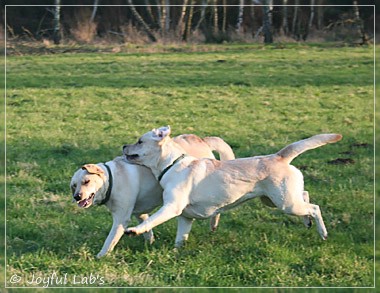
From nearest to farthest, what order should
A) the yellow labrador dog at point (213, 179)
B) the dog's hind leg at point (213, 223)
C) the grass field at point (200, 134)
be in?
the grass field at point (200, 134), the yellow labrador dog at point (213, 179), the dog's hind leg at point (213, 223)

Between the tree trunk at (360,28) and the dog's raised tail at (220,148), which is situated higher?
the dog's raised tail at (220,148)

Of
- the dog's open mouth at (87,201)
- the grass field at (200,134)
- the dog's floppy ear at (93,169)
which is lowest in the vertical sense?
the grass field at (200,134)

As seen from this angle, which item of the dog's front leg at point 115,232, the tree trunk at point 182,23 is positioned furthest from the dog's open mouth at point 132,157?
the tree trunk at point 182,23

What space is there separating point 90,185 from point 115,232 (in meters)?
0.47

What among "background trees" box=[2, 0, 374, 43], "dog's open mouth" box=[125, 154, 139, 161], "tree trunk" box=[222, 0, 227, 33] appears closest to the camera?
"dog's open mouth" box=[125, 154, 139, 161]

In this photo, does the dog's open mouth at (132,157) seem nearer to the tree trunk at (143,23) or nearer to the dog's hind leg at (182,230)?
the dog's hind leg at (182,230)

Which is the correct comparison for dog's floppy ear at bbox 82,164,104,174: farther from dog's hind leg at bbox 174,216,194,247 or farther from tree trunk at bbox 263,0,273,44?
tree trunk at bbox 263,0,273,44

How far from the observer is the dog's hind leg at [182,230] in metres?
6.41

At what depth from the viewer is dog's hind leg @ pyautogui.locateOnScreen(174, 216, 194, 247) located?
641 cm

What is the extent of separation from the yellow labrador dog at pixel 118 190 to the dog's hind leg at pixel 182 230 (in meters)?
0.27

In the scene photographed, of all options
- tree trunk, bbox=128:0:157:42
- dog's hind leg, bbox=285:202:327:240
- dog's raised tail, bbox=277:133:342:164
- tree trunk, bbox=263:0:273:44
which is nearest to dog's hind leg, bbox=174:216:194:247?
dog's hind leg, bbox=285:202:327:240

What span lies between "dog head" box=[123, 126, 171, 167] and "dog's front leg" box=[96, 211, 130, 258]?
0.49m

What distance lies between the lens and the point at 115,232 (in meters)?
6.26

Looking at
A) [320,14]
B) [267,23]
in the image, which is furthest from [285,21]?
[320,14]
